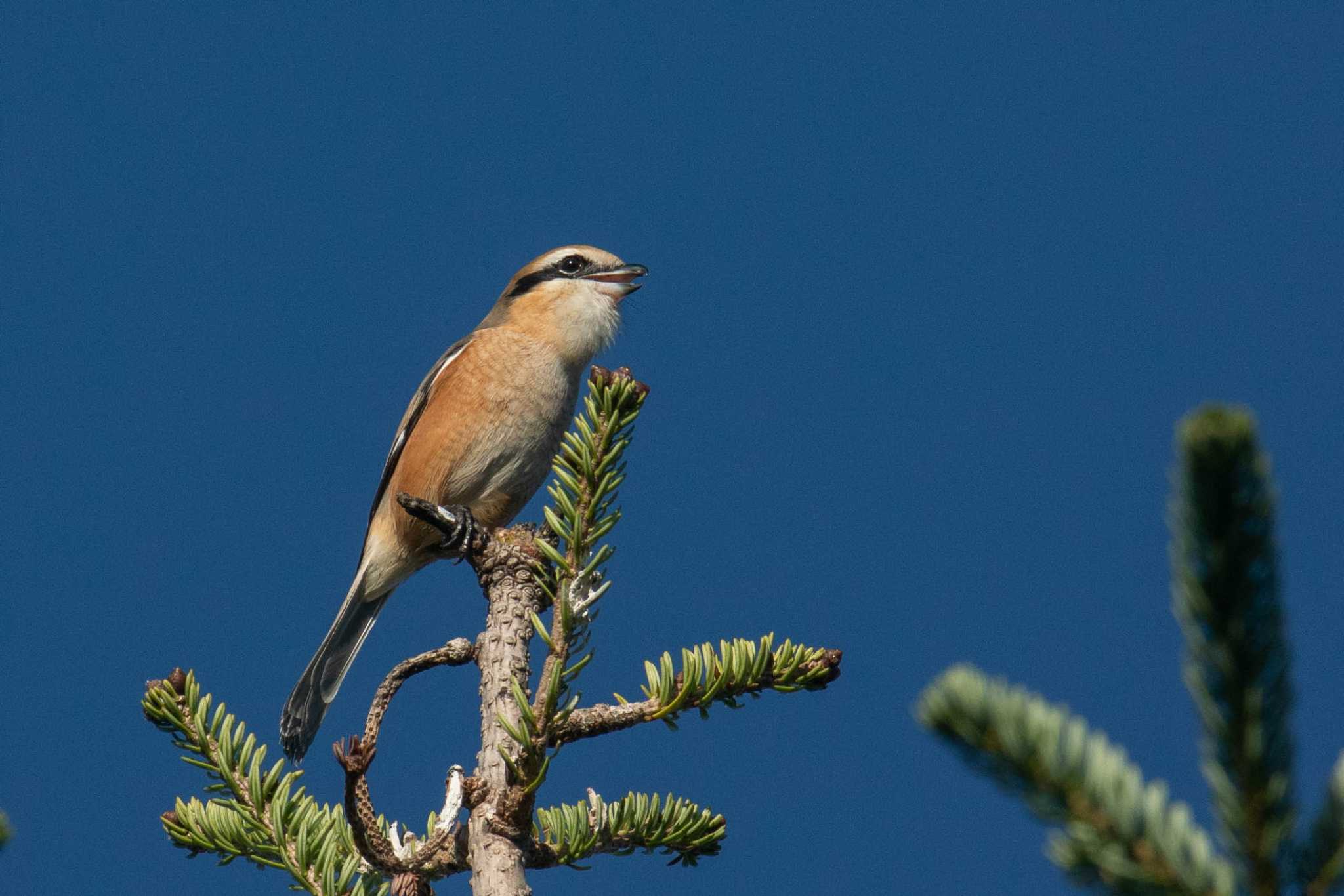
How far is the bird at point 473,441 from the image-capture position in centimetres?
551

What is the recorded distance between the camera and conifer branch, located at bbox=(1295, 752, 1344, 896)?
102 centimetres

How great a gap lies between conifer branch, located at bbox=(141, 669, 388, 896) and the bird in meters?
2.51

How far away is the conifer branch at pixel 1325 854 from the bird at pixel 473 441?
4.38m

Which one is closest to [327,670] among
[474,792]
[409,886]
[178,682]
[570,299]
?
[570,299]

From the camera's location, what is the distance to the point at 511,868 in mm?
2346

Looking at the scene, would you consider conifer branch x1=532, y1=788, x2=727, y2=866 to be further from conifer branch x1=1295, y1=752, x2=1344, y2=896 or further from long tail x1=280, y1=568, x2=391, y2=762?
long tail x1=280, y1=568, x2=391, y2=762

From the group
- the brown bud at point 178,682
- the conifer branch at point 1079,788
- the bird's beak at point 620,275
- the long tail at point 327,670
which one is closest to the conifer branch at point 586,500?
the brown bud at point 178,682

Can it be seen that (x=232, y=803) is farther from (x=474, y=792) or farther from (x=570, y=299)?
(x=570, y=299)

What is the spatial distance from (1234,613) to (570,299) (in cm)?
546

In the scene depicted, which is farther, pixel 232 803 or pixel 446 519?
pixel 446 519

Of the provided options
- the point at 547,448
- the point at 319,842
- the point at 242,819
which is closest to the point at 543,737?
the point at 319,842

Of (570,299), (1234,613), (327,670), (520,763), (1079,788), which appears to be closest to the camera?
(1234,613)

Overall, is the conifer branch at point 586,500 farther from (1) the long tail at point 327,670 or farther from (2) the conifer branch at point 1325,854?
(1) the long tail at point 327,670

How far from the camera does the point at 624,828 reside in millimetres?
2590
